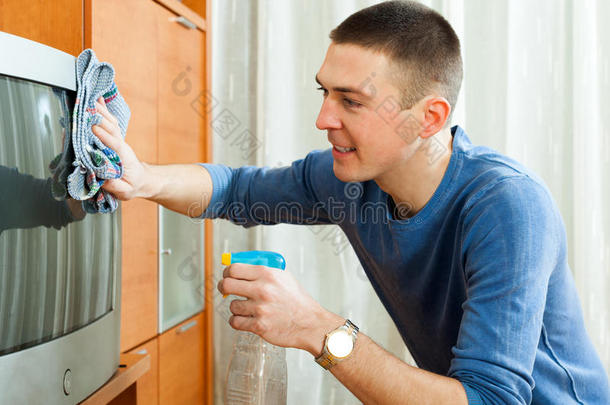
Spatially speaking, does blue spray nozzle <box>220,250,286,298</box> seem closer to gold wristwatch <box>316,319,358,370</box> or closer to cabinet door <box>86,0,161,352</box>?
gold wristwatch <box>316,319,358,370</box>

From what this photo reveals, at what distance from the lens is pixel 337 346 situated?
0.87m

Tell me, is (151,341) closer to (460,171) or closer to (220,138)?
(220,138)

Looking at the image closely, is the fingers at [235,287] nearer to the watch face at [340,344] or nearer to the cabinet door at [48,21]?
the watch face at [340,344]

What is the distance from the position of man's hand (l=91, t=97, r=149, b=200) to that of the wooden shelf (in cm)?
34

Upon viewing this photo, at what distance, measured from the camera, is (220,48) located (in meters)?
2.36


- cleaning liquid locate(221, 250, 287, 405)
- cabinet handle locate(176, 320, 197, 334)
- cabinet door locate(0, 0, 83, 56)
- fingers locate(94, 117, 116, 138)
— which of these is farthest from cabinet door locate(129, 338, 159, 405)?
fingers locate(94, 117, 116, 138)

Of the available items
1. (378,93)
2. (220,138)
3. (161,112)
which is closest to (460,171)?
(378,93)

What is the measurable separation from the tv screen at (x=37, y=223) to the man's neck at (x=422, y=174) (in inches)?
23.8

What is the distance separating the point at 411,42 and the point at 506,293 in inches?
20.6

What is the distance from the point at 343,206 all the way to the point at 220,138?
1156 mm

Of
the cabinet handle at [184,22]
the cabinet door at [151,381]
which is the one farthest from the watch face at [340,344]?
the cabinet handle at [184,22]

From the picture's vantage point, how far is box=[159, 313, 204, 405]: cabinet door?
6.30 feet

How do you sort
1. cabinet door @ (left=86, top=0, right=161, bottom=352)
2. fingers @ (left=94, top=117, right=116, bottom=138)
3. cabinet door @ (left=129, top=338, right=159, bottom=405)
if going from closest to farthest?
1. fingers @ (left=94, top=117, right=116, bottom=138)
2. cabinet door @ (left=86, top=0, right=161, bottom=352)
3. cabinet door @ (left=129, top=338, right=159, bottom=405)

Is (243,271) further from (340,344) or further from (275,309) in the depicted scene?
(340,344)
